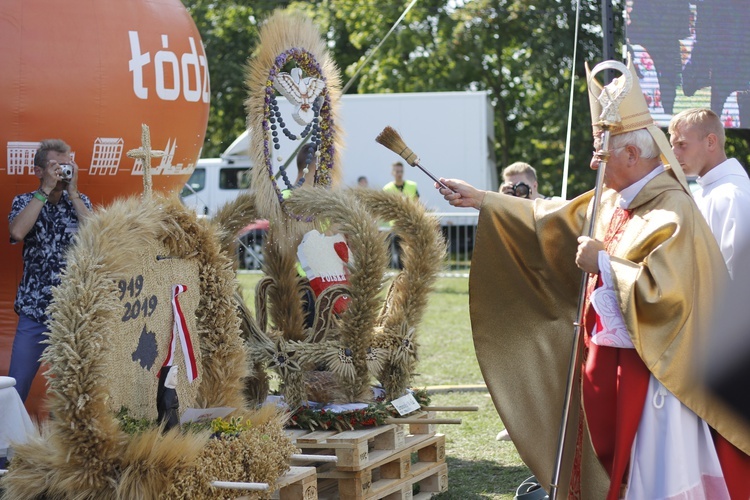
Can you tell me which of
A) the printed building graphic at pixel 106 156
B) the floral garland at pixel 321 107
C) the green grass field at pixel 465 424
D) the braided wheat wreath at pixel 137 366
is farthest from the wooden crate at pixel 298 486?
the printed building graphic at pixel 106 156

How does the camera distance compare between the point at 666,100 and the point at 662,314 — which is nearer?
the point at 662,314

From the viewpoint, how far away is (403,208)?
5074mm

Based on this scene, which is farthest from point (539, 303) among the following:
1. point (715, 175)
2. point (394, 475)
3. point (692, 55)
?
point (692, 55)

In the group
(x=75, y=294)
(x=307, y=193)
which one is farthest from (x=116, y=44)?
(x=75, y=294)

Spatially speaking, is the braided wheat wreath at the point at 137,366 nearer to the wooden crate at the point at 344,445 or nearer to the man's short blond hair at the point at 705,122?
the wooden crate at the point at 344,445

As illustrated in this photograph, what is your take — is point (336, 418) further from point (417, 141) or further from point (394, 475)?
point (417, 141)

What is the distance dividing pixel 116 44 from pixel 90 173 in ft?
2.63

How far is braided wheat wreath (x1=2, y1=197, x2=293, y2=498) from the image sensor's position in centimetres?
316

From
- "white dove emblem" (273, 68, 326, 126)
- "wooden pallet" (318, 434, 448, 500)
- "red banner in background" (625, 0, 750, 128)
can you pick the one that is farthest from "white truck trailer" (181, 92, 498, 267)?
"wooden pallet" (318, 434, 448, 500)

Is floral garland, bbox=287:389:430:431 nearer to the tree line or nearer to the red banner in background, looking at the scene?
the red banner in background

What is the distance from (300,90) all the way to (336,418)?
5.69 feet

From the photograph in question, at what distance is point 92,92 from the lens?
5.81 m

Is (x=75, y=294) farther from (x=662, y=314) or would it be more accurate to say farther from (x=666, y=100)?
(x=666, y=100)

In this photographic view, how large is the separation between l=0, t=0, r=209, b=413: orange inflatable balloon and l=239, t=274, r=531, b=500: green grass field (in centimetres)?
207
